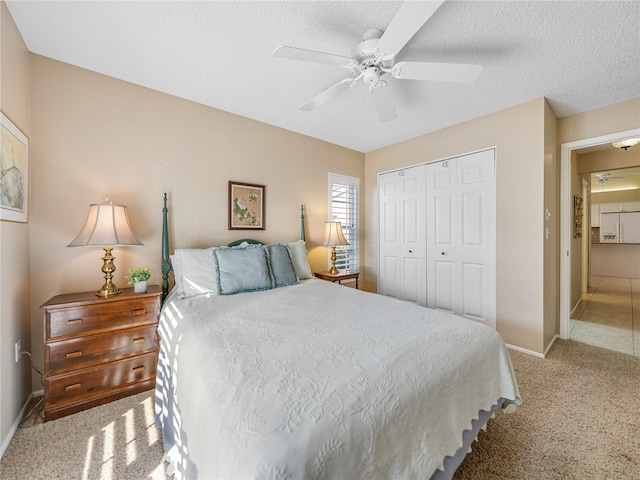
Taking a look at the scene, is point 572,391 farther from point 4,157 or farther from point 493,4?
point 4,157

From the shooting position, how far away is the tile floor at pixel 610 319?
3.09 meters

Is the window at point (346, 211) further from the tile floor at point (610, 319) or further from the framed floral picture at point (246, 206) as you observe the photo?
the tile floor at point (610, 319)

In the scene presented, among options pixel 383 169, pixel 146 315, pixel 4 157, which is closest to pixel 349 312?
pixel 146 315

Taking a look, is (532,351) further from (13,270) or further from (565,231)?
(13,270)

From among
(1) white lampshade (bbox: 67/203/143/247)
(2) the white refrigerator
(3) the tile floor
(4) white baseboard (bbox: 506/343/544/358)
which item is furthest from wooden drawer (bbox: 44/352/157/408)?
(2) the white refrigerator

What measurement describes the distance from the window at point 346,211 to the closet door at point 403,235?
1.37 feet

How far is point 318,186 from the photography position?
3.88 m

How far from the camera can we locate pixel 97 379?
1935 millimetres

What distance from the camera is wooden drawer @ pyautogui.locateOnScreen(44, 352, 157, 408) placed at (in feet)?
5.90

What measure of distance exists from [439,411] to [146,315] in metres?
2.14

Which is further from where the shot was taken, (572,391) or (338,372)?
(572,391)

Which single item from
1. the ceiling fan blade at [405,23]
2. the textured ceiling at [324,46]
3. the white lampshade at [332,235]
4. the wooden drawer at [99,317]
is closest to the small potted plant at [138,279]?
the wooden drawer at [99,317]

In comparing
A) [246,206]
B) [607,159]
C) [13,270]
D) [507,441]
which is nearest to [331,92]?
[246,206]

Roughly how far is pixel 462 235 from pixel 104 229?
365 centimetres
